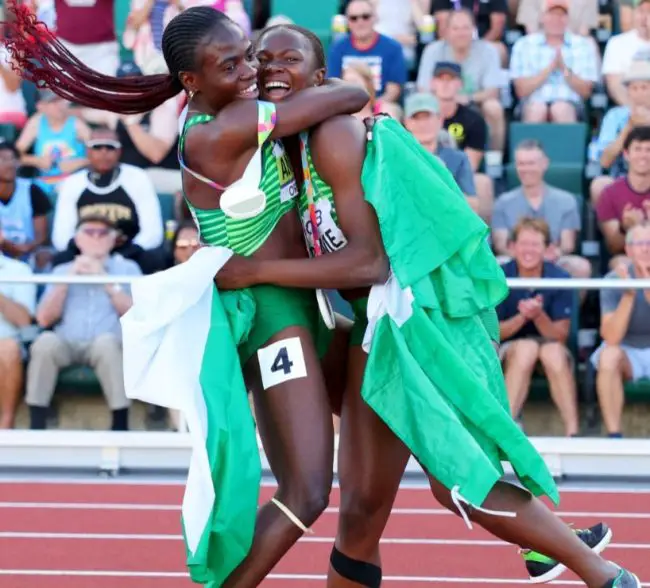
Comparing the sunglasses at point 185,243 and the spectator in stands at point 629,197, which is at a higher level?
the spectator in stands at point 629,197

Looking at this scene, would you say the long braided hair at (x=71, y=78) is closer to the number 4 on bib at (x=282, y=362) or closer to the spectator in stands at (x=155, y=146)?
the number 4 on bib at (x=282, y=362)

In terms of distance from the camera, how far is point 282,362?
4121 millimetres

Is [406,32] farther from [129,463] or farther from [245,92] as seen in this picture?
[245,92]

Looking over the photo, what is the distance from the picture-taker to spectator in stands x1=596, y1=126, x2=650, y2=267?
25.4ft

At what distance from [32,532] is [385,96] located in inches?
143

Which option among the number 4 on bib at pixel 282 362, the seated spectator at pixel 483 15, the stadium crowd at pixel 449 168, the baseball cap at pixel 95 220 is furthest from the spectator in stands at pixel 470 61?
the number 4 on bib at pixel 282 362

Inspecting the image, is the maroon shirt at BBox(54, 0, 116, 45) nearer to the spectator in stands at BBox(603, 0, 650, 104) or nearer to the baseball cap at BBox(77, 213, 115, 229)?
the baseball cap at BBox(77, 213, 115, 229)

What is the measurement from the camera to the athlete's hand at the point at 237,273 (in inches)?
164

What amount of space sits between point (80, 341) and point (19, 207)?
1419 millimetres

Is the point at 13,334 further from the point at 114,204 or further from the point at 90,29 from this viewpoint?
the point at 90,29

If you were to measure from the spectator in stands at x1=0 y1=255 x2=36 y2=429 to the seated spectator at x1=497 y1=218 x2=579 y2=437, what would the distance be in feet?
7.38

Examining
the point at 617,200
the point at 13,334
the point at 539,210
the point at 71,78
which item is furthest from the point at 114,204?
the point at 71,78

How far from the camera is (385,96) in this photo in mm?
8789

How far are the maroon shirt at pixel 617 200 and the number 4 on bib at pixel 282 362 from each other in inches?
159
